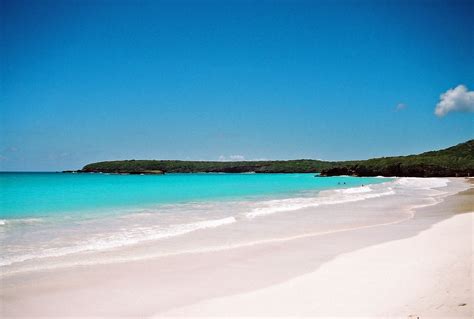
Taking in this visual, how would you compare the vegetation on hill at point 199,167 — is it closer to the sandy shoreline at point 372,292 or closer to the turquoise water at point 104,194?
the turquoise water at point 104,194

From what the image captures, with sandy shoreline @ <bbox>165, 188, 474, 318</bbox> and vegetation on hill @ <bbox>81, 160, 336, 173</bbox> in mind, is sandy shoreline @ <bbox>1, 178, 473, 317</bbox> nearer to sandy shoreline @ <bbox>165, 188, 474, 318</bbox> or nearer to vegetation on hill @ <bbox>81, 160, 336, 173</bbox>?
sandy shoreline @ <bbox>165, 188, 474, 318</bbox>

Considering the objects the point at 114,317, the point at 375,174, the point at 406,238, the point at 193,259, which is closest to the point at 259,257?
the point at 193,259

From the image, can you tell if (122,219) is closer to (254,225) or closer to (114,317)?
(254,225)

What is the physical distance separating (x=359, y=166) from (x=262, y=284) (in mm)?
112143

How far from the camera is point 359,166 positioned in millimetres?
112812

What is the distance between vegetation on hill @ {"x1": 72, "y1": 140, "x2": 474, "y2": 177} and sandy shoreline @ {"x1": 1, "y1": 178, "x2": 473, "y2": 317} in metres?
94.3

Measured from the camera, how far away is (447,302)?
5723mm

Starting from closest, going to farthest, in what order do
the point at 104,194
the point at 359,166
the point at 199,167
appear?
the point at 104,194
the point at 359,166
the point at 199,167

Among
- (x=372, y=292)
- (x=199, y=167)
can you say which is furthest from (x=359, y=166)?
(x=372, y=292)

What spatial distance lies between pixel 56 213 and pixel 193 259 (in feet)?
42.1

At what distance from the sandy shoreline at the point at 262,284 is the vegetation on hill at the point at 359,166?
94.3 m

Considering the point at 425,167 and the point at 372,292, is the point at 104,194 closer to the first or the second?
the point at 372,292

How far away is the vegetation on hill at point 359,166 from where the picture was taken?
93688mm

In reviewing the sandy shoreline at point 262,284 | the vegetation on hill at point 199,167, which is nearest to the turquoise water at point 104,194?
the sandy shoreline at point 262,284
